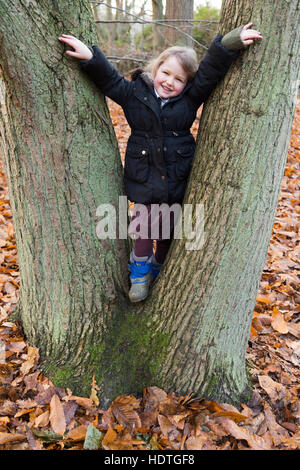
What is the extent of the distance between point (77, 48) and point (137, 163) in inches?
29.3

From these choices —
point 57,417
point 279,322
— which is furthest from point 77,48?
point 279,322

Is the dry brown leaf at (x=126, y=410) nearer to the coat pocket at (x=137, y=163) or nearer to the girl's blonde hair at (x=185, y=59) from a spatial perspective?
the coat pocket at (x=137, y=163)

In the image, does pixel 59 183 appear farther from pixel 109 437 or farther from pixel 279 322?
pixel 279 322

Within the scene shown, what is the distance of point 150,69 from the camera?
7.95 ft

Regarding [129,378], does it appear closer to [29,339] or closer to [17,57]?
[29,339]

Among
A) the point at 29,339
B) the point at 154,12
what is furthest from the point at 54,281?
the point at 154,12

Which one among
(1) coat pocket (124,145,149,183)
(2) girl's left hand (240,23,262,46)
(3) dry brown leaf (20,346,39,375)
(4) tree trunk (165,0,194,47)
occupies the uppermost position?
(4) tree trunk (165,0,194,47)

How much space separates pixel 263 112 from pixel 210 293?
1.02 m

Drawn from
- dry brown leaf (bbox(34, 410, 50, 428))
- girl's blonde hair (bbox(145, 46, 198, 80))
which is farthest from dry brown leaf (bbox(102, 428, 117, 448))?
girl's blonde hair (bbox(145, 46, 198, 80))

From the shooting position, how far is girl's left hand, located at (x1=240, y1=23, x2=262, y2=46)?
1732mm

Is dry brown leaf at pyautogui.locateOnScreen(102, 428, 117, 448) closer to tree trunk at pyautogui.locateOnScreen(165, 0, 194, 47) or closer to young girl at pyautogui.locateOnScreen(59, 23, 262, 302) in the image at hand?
young girl at pyautogui.locateOnScreen(59, 23, 262, 302)

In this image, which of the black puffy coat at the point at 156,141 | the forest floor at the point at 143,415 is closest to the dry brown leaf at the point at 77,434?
the forest floor at the point at 143,415

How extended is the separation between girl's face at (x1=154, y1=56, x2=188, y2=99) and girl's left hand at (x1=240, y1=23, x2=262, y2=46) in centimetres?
58

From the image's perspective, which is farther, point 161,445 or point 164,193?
point 164,193
